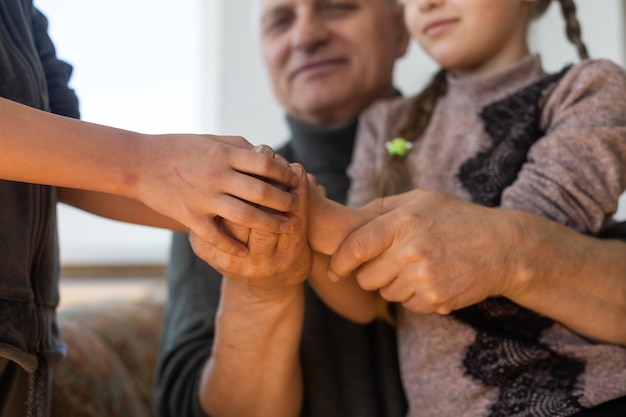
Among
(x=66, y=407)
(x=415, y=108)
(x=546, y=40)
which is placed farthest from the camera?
(x=546, y=40)

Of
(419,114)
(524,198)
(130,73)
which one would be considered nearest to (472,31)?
(419,114)

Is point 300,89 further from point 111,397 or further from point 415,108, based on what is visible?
point 111,397

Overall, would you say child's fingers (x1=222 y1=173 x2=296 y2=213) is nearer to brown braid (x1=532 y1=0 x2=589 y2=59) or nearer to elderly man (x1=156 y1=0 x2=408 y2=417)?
elderly man (x1=156 y1=0 x2=408 y2=417)

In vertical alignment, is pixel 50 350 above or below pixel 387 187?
below

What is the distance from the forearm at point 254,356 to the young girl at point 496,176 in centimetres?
8

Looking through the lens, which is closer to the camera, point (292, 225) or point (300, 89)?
point (292, 225)

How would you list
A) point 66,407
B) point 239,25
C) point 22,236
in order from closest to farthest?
point 22,236
point 66,407
point 239,25

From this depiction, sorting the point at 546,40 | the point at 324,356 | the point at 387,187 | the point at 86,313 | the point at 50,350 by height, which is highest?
the point at 546,40

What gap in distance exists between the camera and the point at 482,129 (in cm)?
103

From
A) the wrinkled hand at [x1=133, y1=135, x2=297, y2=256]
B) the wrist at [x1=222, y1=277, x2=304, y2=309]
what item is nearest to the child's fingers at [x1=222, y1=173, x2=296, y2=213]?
the wrinkled hand at [x1=133, y1=135, x2=297, y2=256]

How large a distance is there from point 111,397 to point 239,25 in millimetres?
1683

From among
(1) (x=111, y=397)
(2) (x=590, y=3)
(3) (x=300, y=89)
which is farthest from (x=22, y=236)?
(2) (x=590, y=3)

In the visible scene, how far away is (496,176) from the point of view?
3.16ft


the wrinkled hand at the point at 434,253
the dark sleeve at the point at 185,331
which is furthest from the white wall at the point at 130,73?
the wrinkled hand at the point at 434,253
